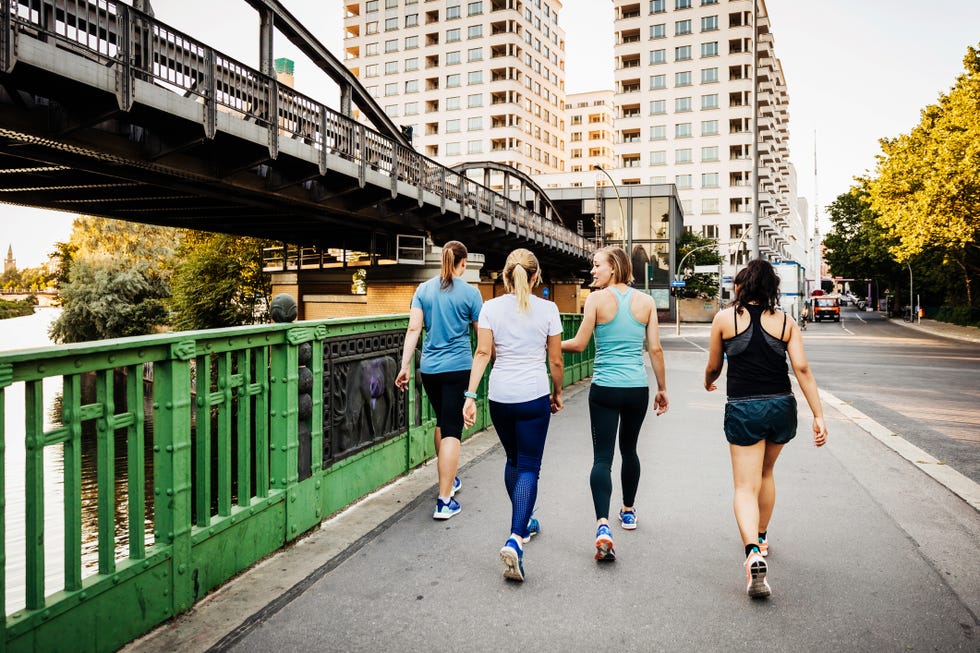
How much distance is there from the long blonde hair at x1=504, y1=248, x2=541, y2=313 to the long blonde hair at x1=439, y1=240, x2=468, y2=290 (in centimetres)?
84

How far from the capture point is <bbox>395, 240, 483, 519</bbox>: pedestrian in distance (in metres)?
5.05

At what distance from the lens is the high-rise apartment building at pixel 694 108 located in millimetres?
74750

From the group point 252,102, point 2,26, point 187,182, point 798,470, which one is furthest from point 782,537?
point 187,182

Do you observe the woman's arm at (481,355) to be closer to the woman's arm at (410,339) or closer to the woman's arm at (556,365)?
the woman's arm at (556,365)

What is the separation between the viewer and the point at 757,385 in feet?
13.0

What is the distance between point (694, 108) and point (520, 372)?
261ft

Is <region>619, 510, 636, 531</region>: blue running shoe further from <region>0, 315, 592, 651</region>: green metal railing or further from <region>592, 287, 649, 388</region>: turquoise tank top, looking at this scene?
<region>0, 315, 592, 651</region>: green metal railing

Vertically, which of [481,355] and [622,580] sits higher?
[481,355]

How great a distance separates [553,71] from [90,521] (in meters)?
92.8

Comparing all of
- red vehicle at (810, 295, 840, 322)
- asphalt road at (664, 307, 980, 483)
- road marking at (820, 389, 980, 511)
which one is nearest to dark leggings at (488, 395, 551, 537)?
road marking at (820, 389, 980, 511)

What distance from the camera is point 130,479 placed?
3176mm

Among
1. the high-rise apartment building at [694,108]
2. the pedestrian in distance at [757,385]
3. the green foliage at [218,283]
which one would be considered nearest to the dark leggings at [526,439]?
the pedestrian in distance at [757,385]

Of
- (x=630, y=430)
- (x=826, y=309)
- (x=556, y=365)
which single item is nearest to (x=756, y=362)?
(x=630, y=430)

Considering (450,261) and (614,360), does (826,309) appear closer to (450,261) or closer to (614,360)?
(450,261)
